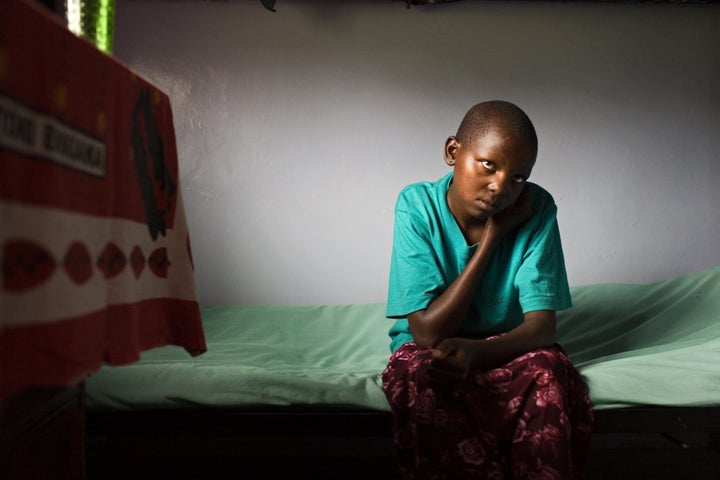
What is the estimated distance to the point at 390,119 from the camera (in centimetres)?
220

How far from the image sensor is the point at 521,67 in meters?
2.20

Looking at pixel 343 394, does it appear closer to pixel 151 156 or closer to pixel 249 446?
pixel 249 446

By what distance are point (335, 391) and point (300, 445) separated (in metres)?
0.69

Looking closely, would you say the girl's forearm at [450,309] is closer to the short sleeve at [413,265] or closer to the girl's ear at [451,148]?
the short sleeve at [413,265]

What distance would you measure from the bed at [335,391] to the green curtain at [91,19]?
71cm

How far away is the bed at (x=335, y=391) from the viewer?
1.26 m

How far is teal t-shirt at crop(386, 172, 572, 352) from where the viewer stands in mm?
1290

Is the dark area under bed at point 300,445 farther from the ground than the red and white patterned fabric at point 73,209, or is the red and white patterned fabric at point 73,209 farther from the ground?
the red and white patterned fabric at point 73,209

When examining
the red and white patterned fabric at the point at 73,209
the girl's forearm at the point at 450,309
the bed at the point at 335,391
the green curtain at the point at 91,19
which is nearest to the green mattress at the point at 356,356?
the bed at the point at 335,391

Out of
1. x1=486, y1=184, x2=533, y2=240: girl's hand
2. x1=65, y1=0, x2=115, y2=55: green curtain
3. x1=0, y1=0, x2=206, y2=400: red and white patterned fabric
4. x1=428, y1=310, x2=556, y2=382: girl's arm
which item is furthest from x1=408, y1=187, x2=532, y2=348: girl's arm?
x1=65, y1=0, x2=115, y2=55: green curtain

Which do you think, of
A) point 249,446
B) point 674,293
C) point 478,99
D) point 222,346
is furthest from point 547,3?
point 249,446

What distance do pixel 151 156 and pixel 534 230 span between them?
86 centimetres

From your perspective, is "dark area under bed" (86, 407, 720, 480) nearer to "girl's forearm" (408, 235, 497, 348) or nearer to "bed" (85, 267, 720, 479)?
"bed" (85, 267, 720, 479)

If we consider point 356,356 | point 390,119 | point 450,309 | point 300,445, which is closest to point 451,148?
point 450,309
